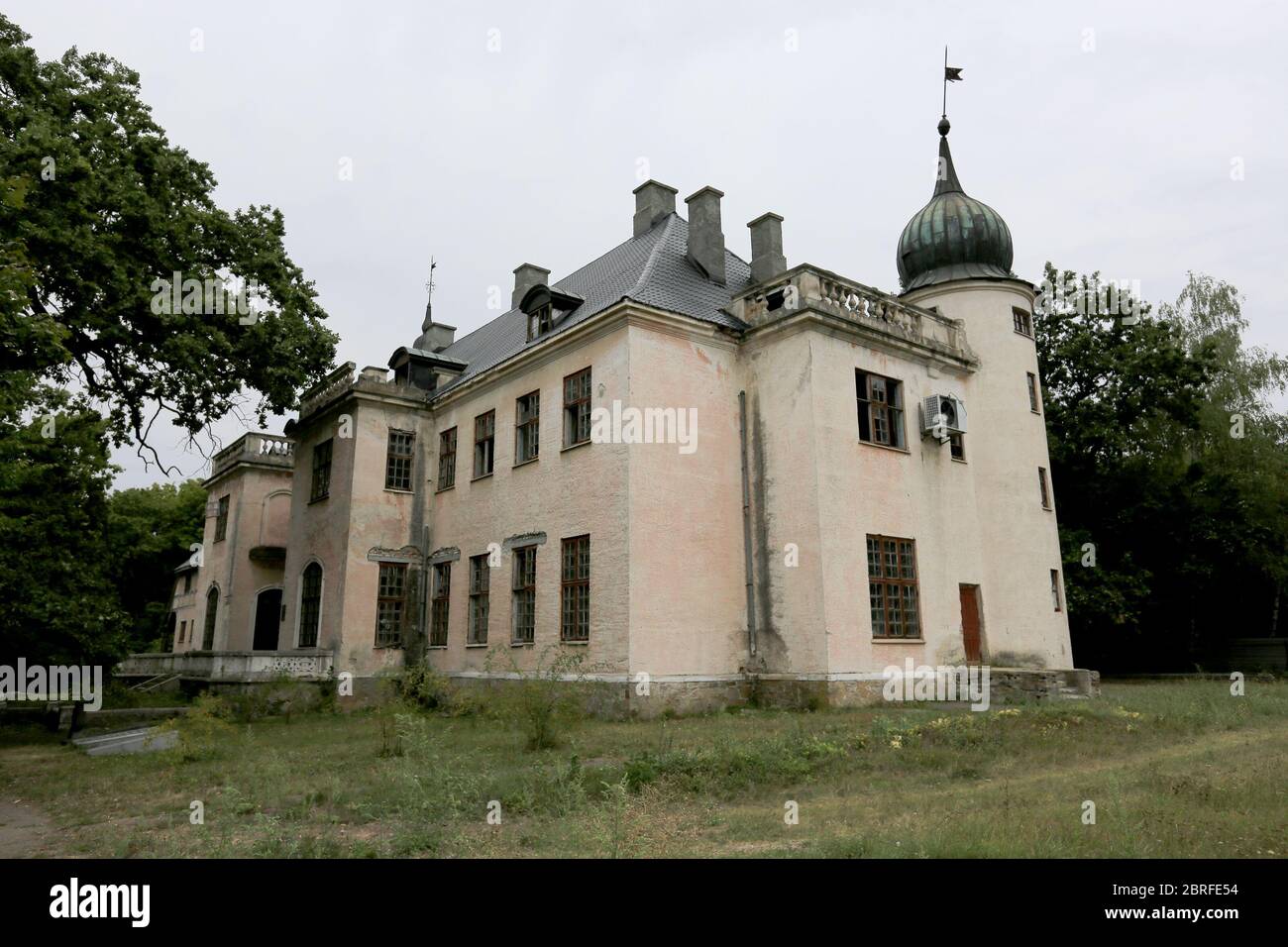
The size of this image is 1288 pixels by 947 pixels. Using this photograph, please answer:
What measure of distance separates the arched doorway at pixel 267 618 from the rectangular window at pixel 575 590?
16.5 m

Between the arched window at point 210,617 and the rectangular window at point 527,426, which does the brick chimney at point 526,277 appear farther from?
the arched window at point 210,617

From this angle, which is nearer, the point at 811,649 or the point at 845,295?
the point at 811,649

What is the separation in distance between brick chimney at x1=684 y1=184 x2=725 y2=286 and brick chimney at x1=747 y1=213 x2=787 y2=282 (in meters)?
0.83

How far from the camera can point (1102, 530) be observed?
30.2 meters

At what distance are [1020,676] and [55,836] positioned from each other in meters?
17.3

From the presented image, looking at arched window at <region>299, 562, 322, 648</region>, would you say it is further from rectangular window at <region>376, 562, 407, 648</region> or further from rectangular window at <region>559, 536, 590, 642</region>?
rectangular window at <region>559, 536, 590, 642</region>

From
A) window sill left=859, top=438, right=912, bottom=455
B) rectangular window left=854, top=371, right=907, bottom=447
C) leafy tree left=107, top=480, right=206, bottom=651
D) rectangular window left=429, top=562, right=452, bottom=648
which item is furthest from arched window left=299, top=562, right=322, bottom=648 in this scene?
leafy tree left=107, top=480, right=206, bottom=651

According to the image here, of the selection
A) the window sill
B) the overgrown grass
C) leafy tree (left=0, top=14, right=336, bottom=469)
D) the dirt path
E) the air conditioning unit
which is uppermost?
leafy tree (left=0, top=14, right=336, bottom=469)

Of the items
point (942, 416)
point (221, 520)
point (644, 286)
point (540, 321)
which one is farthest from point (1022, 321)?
point (221, 520)

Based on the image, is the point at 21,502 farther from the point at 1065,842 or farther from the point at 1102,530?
the point at 1102,530

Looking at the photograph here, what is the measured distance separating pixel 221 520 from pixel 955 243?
90.3 ft

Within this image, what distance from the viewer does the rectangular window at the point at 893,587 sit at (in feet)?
56.5

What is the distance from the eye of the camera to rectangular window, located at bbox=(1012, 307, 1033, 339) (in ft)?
70.6

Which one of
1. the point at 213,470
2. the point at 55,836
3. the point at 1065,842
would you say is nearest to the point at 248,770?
the point at 55,836
